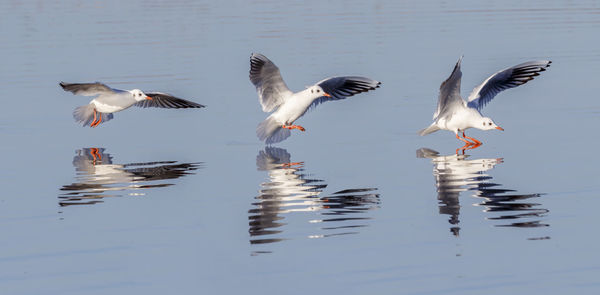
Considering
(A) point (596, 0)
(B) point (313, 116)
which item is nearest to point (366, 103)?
(B) point (313, 116)

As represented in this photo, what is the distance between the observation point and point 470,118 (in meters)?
18.5

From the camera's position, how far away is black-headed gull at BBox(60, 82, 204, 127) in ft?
64.4

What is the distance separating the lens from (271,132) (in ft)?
62.1

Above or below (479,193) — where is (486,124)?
above

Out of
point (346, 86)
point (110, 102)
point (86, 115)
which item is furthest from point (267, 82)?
point (86, 115)

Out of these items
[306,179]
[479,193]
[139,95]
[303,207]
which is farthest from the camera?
[139,95]

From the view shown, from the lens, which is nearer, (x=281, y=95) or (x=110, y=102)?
(x=281, y=95)

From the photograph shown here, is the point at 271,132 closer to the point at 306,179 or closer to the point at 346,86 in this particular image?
the point at 346,86

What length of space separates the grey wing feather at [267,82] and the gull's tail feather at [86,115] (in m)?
3.11

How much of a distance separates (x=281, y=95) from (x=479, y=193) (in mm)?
5628

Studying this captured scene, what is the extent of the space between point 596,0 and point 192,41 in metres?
17.3

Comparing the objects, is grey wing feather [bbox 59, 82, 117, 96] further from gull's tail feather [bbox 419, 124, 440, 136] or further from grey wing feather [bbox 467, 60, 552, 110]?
grey wing feather [bbox 467, 60, 552, 110]

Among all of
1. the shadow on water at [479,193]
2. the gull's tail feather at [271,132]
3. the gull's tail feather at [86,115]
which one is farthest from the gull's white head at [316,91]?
the gull's tail feather at [86,115]

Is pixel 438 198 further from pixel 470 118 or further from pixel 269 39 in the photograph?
pixel 269 39
